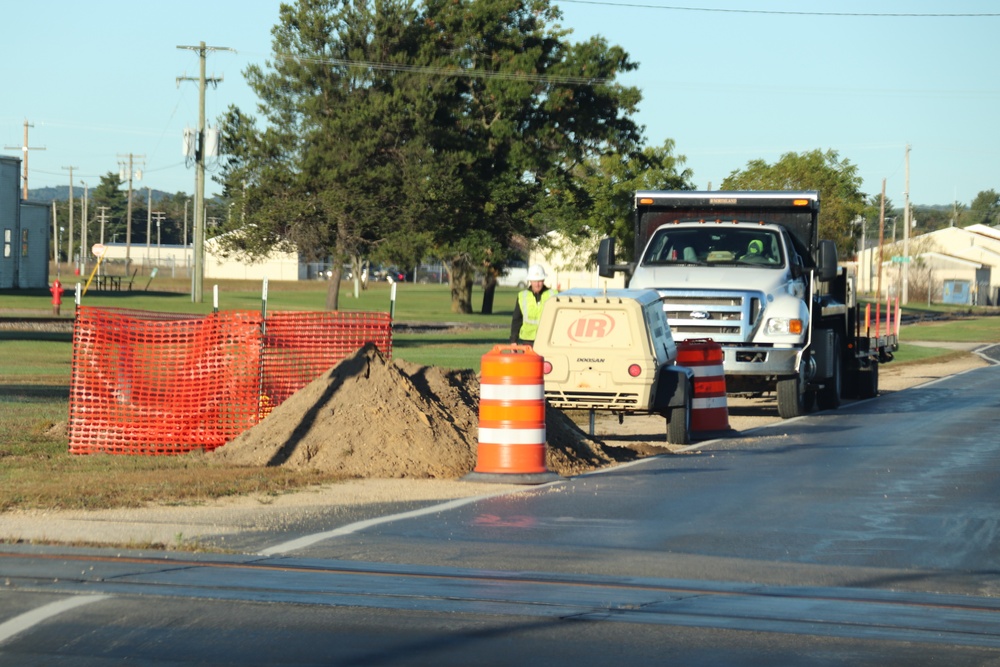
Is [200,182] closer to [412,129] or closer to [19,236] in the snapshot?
[412,129]

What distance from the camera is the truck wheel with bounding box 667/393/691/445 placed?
16.1m

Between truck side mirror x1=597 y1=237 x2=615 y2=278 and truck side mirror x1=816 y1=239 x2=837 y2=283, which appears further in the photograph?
truck side mirror x1=597 y1=237 x2=615 y2=278

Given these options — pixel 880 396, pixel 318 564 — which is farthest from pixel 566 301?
pixel 880 396

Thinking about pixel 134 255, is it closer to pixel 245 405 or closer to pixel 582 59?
pixel 582 59

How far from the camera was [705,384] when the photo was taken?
57.7 ft

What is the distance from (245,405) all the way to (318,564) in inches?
272

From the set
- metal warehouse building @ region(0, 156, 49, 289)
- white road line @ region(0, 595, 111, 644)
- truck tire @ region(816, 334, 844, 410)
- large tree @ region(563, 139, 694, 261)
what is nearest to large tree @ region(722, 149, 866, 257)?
large tree @ region(563, 139, 694, 261)

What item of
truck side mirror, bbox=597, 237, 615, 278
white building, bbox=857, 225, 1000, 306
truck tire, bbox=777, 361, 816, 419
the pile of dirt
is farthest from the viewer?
white building, bbox=857, 225, 1000, 306

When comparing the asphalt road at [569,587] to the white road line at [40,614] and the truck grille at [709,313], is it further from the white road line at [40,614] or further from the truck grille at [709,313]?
the truck grille at [709,313]

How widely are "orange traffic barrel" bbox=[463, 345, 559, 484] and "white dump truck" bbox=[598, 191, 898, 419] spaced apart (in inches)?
251

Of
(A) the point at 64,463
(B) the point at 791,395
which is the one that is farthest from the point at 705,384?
(A) the point at 64,463

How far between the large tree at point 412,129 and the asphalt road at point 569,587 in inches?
2027

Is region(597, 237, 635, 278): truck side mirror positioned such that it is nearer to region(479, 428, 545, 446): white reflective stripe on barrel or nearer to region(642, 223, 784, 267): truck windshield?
region(642, 223, 784, 267): truck windshield

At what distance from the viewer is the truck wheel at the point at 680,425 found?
52.9 feet
